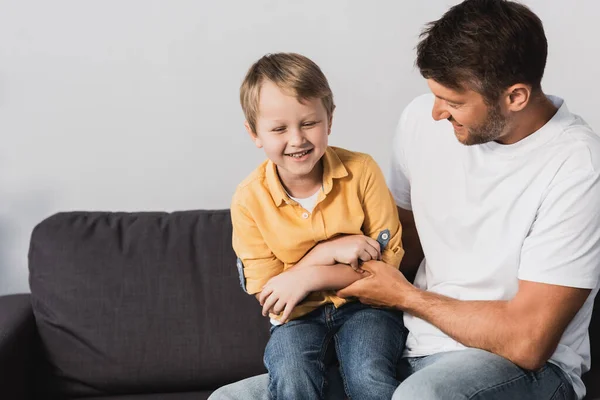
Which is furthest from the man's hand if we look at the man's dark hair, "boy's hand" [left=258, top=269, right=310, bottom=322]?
the man's dark hair

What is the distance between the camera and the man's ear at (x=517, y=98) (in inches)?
76.3

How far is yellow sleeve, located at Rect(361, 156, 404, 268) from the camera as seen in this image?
209 cm

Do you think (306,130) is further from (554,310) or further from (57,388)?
(57,388)

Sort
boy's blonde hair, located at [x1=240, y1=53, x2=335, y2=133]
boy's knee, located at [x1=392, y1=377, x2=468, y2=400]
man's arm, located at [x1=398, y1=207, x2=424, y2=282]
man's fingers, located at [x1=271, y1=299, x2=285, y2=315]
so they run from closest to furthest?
boy's knee, located at [x1=392, y1=377, x2=468, y2=400] < boy's blonde hair, located at [x1=240, y1=53, x2=335, y2=133] < man's fingers, located at [x1=271, y1=299, x2=285, y2=315] < man's arm, located at [x1=398, y1=207, x2=424, y2=282]

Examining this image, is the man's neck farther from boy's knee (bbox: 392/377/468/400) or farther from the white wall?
the white wall

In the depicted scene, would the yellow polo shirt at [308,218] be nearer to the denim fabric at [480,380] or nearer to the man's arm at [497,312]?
the man's arm at [497,312]

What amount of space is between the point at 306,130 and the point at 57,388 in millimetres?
1071

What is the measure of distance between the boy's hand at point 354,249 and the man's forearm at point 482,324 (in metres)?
0.13

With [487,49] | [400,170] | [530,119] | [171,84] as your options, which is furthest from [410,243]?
[171,84]

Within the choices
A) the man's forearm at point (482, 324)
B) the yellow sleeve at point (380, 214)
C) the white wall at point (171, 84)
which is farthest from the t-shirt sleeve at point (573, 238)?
the white wall at point (171, 84)

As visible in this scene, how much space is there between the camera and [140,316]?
2.39 meters

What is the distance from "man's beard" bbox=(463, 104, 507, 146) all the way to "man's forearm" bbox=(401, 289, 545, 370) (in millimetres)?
372

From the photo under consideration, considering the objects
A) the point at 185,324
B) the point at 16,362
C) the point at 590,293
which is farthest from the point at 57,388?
the point at 590,293

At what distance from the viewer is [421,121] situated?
2227mm
